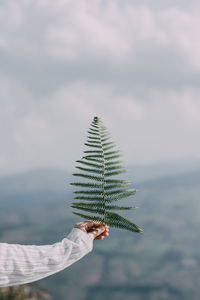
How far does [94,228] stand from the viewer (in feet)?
10.7

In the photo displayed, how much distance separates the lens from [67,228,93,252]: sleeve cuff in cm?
302

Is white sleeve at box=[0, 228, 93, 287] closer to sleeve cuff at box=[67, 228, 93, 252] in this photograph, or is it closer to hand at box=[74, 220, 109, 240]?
sleeve cuff at box=[67, 228, 93, 252]

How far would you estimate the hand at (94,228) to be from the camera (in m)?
3.18

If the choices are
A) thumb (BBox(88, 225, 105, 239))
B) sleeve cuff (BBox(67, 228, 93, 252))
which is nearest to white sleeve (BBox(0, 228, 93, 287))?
sleeve cuff (BBox(67, 228, 93, 252))

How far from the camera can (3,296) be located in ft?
67.5

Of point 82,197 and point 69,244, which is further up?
point 82,197

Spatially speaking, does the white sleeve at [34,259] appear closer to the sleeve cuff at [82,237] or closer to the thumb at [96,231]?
the sleeve cuff at [82,237]

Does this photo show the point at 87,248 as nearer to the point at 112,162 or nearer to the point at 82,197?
the point at 82,197

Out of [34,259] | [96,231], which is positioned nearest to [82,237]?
[96,231]

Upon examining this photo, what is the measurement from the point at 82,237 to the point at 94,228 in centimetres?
25

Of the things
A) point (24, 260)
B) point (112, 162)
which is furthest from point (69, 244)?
point (112, 162)

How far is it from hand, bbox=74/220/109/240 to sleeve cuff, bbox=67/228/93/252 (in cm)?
7

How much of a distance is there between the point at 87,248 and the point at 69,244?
0.53ft

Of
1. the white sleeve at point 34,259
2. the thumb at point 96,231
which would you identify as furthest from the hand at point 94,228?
the white sleeve at point 34,259
